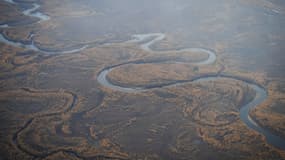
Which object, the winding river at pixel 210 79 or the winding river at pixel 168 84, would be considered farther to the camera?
the winding river at pixel 168 84

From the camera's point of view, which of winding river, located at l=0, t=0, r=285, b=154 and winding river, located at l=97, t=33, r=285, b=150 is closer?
winding river, located at l=97, t=33, r=285, b=150

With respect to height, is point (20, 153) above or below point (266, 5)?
below

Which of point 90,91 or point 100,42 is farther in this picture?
point 100,42

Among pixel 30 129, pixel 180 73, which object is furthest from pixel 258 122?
pixel 30 129

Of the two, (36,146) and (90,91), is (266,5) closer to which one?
(90,91)

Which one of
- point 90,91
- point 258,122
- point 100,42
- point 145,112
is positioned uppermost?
point 100,42

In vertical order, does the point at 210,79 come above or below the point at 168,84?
below

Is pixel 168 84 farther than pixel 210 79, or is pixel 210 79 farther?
pixel 210 79

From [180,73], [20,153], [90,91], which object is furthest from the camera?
[180,73]

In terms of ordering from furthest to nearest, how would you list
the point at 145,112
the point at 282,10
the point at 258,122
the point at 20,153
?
the point at 282,10
the point at 145,112
the point at 258,122
the point at 20,153
